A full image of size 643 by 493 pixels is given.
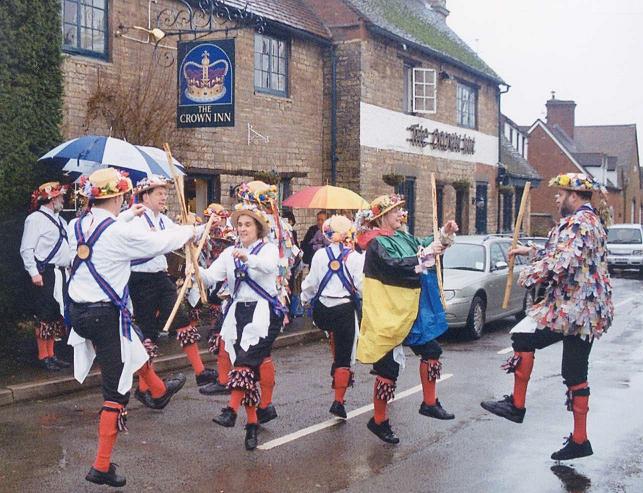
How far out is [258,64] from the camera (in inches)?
671

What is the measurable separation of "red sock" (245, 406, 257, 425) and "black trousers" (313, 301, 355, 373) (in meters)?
1.18

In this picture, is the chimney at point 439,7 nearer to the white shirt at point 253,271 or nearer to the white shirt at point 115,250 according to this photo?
the white shirt at point 253,271

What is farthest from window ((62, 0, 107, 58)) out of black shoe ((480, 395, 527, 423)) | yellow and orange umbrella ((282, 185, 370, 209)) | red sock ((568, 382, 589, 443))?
red sock ((568, 382, 589, 443))

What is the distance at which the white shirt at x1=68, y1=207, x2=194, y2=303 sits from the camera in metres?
5.61

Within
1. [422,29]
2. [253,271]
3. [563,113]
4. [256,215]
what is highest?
[563,113]

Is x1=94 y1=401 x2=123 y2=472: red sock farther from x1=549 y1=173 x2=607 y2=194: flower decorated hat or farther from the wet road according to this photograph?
x1=549 y1=173 x2=607 y2=194: flower decorated hat

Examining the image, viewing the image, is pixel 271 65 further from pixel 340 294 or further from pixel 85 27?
pixel 340 294

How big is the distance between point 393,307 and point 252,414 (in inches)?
53.4

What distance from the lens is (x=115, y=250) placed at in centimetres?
563

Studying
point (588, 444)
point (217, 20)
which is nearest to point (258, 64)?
point (217, 20)

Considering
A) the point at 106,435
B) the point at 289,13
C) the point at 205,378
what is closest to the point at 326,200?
the point at 205,378

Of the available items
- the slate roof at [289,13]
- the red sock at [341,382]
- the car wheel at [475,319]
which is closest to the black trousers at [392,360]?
the red sock at [341,382]

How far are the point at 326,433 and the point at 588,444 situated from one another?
2.09m

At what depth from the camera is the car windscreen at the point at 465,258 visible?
13805 mm
